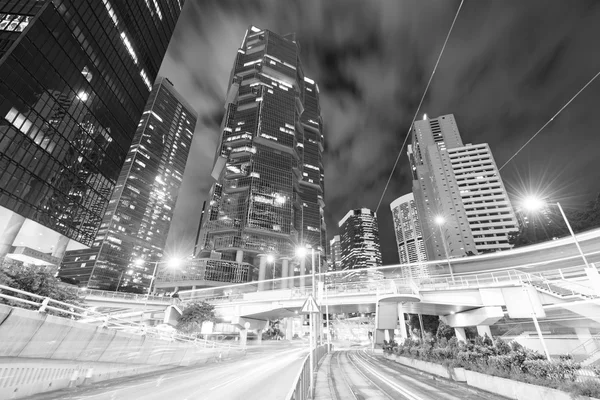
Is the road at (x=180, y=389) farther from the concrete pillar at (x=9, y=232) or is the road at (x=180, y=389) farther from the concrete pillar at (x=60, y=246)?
the concrete pillar at (x=60, y=246)

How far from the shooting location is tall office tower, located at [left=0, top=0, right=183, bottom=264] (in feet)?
112

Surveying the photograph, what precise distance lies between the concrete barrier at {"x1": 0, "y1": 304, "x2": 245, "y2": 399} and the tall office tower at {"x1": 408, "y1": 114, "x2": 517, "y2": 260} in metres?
113

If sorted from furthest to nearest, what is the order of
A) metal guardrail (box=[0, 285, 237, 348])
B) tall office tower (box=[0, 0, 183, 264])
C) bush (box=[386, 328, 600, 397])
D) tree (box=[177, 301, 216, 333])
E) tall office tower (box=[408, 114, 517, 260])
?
tall office tower (box=[408, 114, 517, 260])
tree (box=[177, 301, 216, 333])
tall office tower (box=[0, 0, 183, 264])
bush (box=[386, 328, 600, 397])
metal guardrail (box=[0, 285, 237, 348])

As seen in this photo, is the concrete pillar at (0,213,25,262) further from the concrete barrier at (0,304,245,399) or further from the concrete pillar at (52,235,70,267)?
the concrete barrier at (0,304,245,399)

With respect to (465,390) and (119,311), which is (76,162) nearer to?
(119,311)

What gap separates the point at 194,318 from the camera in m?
40.4

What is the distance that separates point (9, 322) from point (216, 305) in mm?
45773

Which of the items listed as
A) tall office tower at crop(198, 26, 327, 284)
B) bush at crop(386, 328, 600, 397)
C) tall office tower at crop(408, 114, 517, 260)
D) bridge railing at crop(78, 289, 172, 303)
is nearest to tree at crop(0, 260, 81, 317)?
bush at crop(386, 328, 600, 397)

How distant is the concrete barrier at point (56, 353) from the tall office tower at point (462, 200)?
11262 cm

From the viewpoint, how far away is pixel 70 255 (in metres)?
152

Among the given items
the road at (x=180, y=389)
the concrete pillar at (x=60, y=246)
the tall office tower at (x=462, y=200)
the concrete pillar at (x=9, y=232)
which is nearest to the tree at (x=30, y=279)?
the road at (x=180, y=389)

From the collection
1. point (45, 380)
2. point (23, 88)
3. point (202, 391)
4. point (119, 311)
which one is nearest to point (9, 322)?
point (45, 380)

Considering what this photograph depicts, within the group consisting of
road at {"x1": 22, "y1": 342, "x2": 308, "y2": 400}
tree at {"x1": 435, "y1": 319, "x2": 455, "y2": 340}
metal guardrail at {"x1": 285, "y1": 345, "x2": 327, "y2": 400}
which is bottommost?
road at {"x1": 22, "y1": 342, "x2": 308, "y2": 400}

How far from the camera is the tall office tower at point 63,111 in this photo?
112 ft
